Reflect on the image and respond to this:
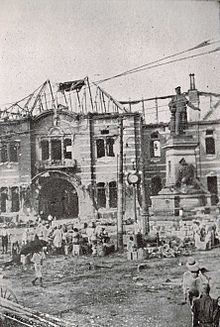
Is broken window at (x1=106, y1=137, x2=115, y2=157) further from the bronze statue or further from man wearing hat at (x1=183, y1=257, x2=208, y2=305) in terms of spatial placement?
man wearing hat at (x1=183, y1=257, x2=208, y2=305)

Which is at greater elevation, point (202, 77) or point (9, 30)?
point (9, 30)

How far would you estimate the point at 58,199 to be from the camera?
5.88 ft

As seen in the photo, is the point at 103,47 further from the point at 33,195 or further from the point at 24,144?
the point at 33,195

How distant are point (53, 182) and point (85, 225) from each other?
0.20 metres

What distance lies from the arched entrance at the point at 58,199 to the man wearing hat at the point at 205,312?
0.53m

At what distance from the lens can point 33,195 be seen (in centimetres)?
181

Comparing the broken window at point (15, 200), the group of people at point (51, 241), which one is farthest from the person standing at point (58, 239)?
the broken window at point (15, 200)

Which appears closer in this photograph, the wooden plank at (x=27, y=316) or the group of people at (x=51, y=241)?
the wooden plank at (x=27, y=316)

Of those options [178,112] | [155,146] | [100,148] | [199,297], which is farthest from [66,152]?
[199,297]

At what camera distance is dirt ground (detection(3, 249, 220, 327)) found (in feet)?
5.56

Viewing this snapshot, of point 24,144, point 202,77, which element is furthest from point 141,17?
point 24,144

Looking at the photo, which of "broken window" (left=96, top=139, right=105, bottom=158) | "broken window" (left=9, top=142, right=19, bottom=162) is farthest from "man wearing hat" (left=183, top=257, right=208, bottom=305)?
"broken window" (left=9, top=142, right=19, bottom=162)

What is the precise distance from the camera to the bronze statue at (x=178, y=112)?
6.04 feet

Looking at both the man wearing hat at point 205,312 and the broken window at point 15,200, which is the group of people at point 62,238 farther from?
the man wearing hat at point 205,312
